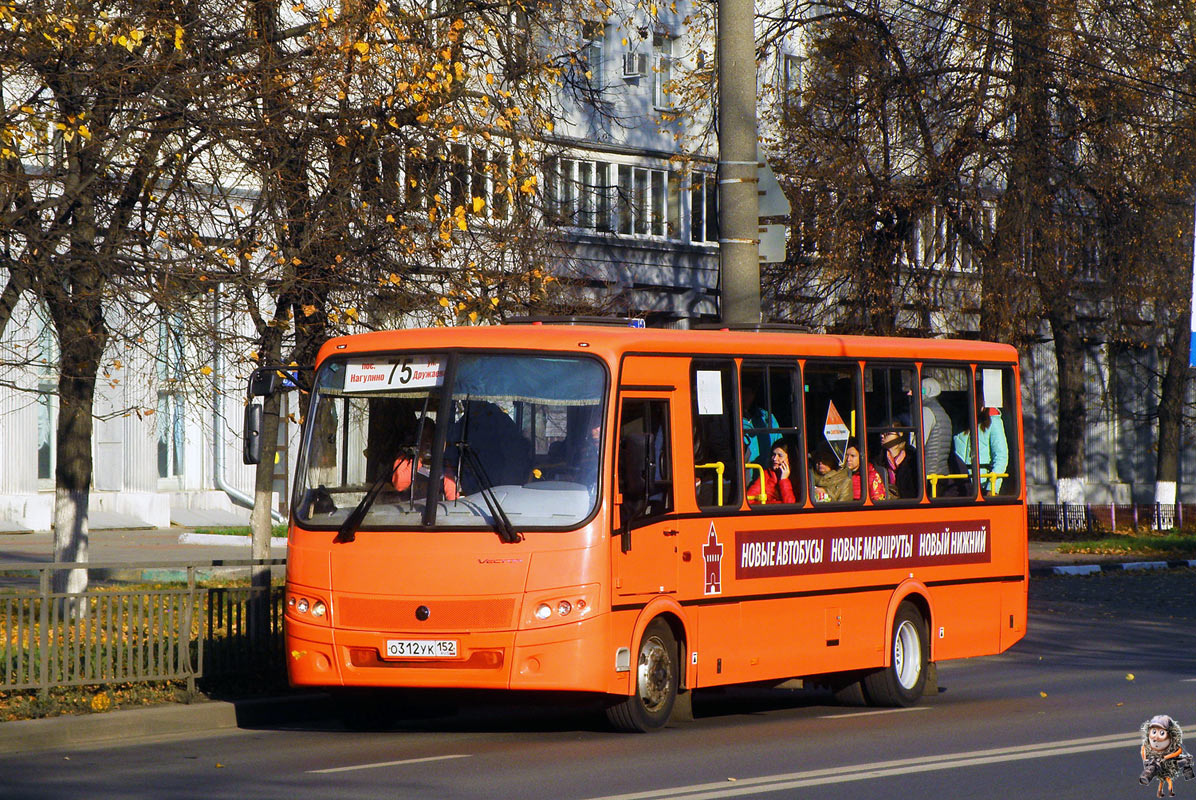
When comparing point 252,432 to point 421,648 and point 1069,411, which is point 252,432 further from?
point 1069,411

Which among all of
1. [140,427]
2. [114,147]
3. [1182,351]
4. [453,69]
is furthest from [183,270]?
[1182,351]

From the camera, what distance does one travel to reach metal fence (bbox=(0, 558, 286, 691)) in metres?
11.4

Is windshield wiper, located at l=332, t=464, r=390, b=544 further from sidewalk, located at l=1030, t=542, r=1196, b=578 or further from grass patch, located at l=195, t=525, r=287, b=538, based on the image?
grass patch, located at l=195, t=525, r=287, b=538

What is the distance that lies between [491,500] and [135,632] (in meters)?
2.91

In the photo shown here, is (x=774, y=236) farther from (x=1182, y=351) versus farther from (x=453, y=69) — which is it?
(x=1182, y=351)

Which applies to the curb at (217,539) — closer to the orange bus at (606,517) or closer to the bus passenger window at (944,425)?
the bus passenger window at (944,425)

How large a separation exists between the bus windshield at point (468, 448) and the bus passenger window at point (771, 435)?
64.2 inches

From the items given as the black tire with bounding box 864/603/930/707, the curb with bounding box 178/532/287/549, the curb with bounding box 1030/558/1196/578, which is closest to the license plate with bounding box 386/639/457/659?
the black tire with bounding box 864/603/930/707

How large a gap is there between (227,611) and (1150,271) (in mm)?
21782

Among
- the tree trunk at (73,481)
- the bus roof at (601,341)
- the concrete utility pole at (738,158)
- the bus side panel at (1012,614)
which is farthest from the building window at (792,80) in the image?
the bus roof at (601,341)

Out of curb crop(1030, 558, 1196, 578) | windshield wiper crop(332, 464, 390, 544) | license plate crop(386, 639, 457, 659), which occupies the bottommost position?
curb crop(1030, 558, 1196, 578)

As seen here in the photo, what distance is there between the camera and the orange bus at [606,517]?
35.8ft

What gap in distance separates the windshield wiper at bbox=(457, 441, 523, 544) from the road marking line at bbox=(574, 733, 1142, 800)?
8.14ft

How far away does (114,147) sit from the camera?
13188 mm
